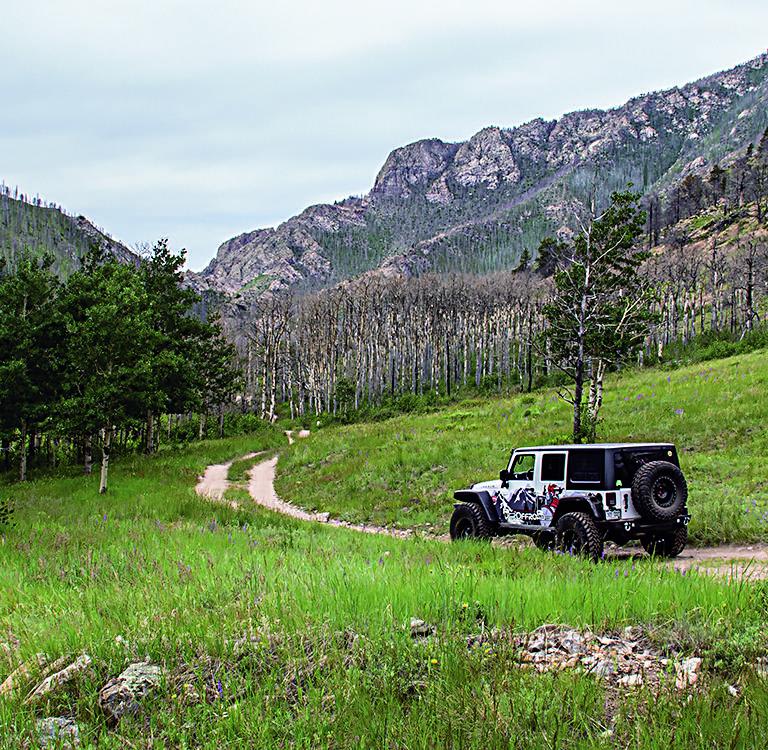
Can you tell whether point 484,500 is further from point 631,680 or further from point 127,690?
point 127,690

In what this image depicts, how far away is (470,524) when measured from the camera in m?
12.7

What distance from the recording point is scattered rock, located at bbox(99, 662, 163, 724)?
3371 mm

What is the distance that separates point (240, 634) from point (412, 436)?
25313 millimetres

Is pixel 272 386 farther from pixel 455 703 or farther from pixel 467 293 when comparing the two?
pixel 455 703

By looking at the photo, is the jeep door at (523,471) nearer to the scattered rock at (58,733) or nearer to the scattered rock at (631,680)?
the scattered rock at (631,680)

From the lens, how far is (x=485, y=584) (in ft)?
18.0

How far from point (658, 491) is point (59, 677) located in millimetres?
9764

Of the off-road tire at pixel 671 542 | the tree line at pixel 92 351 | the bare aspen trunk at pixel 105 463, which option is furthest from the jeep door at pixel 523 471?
the tree line at pixel 92 351

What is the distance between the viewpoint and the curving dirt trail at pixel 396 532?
8188mm

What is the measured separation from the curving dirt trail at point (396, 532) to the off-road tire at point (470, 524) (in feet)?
4.21

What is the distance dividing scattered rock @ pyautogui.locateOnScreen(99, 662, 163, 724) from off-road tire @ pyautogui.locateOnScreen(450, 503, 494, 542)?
885 cm

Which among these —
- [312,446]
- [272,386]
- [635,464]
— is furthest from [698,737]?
[272,386]

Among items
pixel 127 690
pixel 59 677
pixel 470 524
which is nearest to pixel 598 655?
pixel 127 690

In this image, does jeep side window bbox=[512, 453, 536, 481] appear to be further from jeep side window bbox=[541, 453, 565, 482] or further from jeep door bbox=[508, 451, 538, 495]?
jeep side window bbox=[541, 453, 565, 482]
